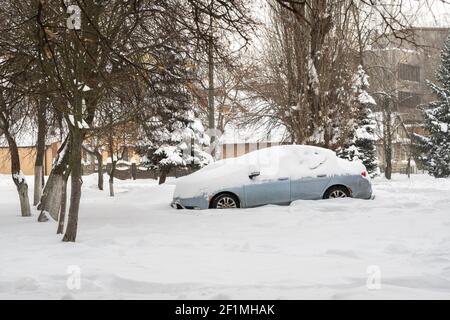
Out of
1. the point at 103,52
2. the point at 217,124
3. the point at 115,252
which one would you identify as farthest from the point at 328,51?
the point at 217,124

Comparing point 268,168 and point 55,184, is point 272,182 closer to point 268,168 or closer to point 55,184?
point 268,168

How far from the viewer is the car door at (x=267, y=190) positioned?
11.4 metres

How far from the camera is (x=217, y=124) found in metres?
38.6

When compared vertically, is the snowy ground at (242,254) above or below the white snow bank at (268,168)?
below

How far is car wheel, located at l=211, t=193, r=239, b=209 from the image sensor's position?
11.3 meters

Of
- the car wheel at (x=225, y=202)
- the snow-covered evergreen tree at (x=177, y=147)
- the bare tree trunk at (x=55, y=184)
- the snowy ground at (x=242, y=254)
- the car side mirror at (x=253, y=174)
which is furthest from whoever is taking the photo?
the snow-covered evergreen tree at (x=177, y=147)

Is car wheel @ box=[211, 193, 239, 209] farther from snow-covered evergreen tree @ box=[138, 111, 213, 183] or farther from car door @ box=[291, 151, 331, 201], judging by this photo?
snow-covered evergreen tree @ box=[138, 111, 213, 183]

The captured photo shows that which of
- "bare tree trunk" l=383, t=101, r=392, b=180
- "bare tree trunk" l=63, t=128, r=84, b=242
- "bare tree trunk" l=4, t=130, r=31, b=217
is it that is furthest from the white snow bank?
"bare tree trunk" l=383, t=101, r=392, b=180

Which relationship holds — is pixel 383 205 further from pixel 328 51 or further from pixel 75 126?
pixel 328 51

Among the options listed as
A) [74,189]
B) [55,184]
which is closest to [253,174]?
[55,184]

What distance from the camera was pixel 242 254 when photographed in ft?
20.1

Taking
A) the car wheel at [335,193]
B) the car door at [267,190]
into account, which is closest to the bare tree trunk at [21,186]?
the car door at [267,190]

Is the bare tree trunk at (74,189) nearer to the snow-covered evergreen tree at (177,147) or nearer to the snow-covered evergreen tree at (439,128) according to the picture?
the snow-covered evergreen tree at (177,147)
